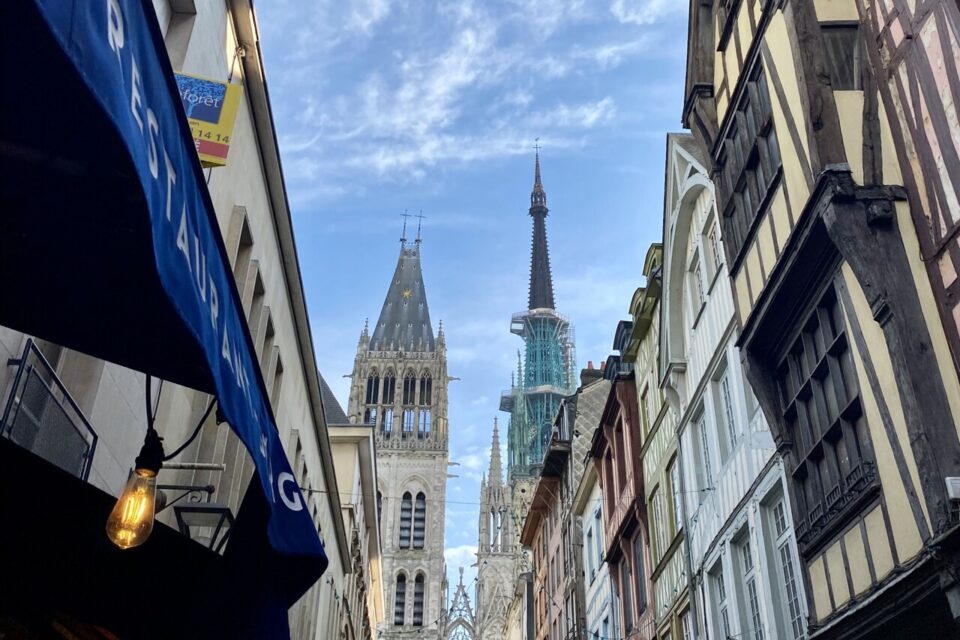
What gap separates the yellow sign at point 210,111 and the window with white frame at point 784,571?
758 centimetres

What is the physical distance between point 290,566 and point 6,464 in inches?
68.3

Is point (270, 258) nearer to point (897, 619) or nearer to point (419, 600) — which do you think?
point (897, 619)

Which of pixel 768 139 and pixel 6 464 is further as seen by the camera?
pixel 768 139

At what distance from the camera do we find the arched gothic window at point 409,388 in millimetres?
89688

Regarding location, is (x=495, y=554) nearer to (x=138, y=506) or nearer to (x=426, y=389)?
(x=426, y=389)

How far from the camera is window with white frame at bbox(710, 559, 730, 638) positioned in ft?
41.3

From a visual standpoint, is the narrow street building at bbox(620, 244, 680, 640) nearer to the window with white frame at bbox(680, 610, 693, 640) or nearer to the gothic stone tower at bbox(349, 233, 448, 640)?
the window with white frame at bbox(680, 610, 693, 640)

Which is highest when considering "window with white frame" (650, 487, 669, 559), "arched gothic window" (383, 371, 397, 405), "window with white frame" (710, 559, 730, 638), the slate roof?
"arched gothic window" (383, 371, 397, 405)

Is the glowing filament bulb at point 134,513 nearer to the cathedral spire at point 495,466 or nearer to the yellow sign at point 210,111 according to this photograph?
the yellow sign at point 210,111

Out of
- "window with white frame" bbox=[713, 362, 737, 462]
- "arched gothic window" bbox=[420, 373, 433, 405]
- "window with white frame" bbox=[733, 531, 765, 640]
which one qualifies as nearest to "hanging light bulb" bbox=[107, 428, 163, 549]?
"window with white frame" bbox=[733, 531, 765, 640]

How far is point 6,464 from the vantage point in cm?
385

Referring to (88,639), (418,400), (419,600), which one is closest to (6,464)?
(88,639)

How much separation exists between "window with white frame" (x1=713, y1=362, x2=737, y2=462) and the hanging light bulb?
9817 millimetres

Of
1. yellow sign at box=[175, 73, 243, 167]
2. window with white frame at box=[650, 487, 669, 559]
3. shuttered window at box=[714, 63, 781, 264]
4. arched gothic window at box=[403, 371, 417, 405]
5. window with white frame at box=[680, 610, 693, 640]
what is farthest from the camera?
arched gothic window at box=[403, 371, 417, 405]
